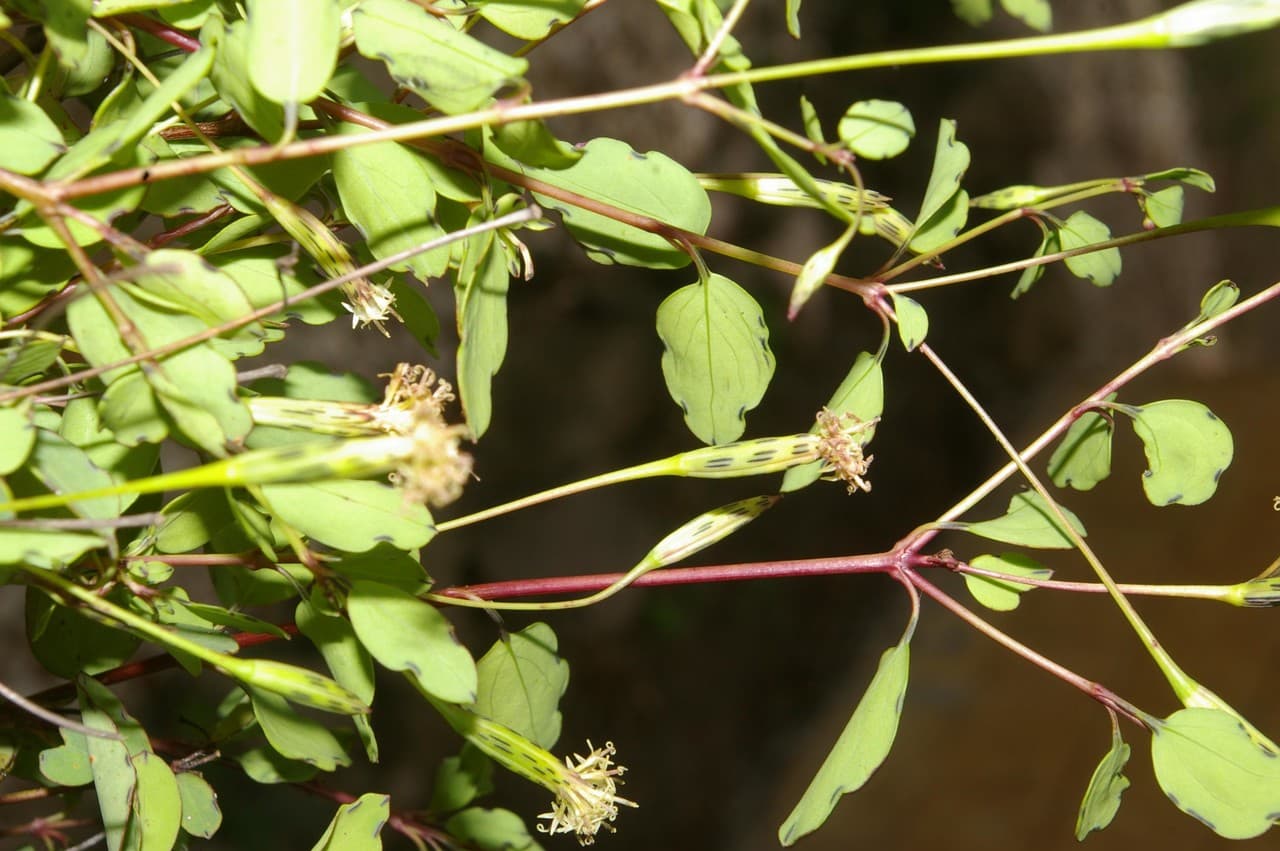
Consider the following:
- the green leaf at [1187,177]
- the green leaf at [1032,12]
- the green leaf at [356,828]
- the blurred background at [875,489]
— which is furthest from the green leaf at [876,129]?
the blurred background at [875,489]

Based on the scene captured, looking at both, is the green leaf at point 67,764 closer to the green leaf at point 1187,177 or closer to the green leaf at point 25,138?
the green leaf at point 25,138

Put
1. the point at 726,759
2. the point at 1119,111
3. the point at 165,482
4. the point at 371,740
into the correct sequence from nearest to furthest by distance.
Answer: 1. the point at 165,482
2. the point at 371,740
3. the point at 726,759
4. the point at 1119,111

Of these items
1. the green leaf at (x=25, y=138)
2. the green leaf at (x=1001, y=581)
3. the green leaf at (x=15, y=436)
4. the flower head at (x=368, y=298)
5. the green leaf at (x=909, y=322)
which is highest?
the green leaf at (x=25, y=138)

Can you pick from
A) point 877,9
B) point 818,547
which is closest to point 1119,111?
point 877,9

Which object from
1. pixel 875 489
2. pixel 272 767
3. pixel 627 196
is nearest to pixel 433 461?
pixel 627 196

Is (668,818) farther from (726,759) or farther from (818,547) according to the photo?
(818,547)
